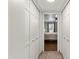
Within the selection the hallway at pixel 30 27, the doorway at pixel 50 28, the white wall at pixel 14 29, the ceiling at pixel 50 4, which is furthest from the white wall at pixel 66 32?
the doorway at pixel 50 28

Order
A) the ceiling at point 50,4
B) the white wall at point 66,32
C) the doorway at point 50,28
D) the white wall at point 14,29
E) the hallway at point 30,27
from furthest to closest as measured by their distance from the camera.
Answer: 1. the doorway at point 50,28
2. the ceiling at point 50,4
3. the white wall at point 66,32
4. the hallway at point 30,27
5. the white wall at point 14,29

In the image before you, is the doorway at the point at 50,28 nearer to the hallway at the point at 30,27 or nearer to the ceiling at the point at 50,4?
the hallway at the point at 30,27

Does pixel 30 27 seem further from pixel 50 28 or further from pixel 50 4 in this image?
pixel 50 28

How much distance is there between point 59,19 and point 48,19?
4.31 m

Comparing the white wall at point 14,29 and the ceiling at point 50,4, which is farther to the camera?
the ceiling at point 50,4

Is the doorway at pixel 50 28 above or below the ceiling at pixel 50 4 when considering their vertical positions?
below

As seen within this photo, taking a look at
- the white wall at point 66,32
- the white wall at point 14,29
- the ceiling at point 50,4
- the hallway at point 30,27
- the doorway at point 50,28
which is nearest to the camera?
the white wall at point 14,29

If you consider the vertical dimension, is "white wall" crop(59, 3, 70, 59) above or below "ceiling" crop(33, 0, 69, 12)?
below

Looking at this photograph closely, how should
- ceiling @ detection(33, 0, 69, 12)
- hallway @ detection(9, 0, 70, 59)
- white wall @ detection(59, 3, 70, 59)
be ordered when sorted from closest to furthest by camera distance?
hallway @ detection(9, 0, 70, 59), white wall @ detection(59, 3, 70, 59), ceiling @ detection(33, 0, 69, 12)

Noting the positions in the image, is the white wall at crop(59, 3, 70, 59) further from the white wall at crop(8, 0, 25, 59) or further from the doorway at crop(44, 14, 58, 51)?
the doorway at crop(44, 14, 58, 51)

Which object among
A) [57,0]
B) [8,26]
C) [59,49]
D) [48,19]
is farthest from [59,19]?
[8,26]

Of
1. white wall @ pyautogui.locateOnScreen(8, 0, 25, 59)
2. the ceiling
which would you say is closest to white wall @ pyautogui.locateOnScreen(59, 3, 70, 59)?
the ceiling

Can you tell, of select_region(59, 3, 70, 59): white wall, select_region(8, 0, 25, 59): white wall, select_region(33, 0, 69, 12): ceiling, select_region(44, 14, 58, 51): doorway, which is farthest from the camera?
select_region(44, 14, 58, 51): doorway
